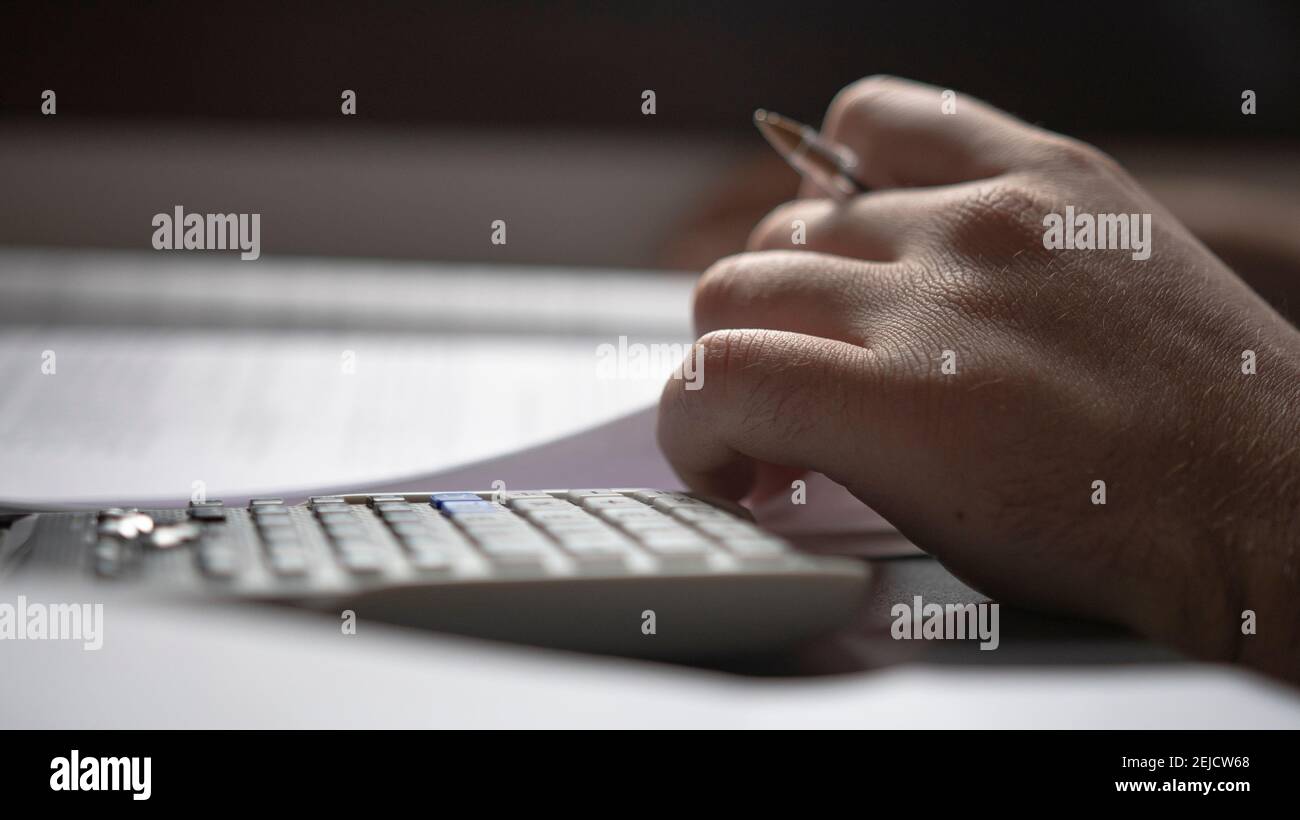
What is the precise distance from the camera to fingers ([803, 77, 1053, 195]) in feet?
1.81

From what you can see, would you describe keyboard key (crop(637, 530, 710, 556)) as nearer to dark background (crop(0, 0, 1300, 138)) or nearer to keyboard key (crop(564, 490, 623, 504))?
keyboard key (crop(564, 490, 623, 504))

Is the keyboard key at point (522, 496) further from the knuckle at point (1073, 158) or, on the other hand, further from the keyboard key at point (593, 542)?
the knuckle at point (1073, 158)

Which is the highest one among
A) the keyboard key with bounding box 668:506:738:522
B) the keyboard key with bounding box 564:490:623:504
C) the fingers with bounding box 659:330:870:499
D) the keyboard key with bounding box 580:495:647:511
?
the fingers with bounding box 659:330:870:499

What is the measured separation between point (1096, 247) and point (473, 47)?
75 cm

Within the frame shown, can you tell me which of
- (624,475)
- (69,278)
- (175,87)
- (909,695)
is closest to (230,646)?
(909,695)

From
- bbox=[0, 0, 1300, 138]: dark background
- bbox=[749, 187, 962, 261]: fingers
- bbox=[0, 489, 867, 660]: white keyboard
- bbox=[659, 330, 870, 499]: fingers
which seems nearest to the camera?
bbox=[0, 489, 867, 660]: white keyboard

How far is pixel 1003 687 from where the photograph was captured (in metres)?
0.29

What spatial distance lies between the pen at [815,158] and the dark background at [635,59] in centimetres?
51

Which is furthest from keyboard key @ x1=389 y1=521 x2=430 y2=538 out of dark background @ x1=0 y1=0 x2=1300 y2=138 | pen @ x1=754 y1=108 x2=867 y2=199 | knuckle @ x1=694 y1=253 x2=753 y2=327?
dark background @ x1=0 y1=0 x2=1300 y2=138

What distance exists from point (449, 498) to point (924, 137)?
1.10ft

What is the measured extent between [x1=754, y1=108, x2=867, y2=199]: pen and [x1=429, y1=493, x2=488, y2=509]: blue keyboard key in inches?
11.1

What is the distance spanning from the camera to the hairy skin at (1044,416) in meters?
0.40

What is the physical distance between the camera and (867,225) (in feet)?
1.83
